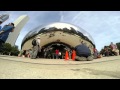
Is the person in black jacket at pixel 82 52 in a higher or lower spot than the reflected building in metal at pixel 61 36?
lower

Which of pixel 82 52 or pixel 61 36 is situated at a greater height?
pixel 61 36

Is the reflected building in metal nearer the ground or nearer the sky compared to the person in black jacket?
nearer the sky

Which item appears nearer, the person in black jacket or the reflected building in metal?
the person in black jacket

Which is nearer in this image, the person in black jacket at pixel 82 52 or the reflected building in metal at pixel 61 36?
the person in black jacket at pixel 82 52

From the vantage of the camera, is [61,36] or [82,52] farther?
[61,36]
